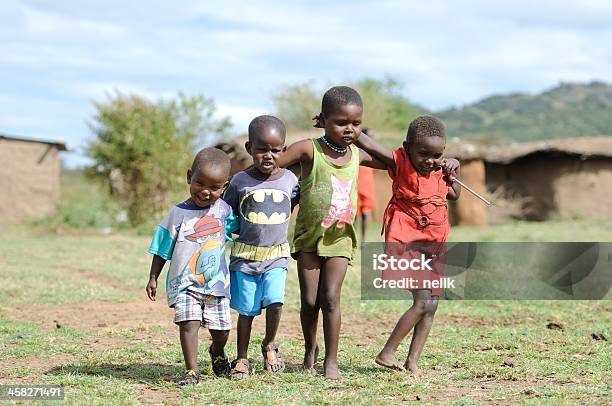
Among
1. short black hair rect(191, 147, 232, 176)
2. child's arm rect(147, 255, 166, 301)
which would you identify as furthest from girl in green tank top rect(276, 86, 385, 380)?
child's arm rect(147, 255, 166, 301)

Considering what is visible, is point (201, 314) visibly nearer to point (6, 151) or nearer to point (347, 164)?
point (347, 164)

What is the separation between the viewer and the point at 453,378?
496cm

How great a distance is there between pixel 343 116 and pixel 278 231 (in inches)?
29.8

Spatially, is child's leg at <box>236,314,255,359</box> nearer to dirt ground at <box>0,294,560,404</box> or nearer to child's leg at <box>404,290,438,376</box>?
dirt ground at <box>0,294,560,404</box>

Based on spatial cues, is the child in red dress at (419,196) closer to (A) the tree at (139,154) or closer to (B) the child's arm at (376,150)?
(B) the child's arm at (376,150)

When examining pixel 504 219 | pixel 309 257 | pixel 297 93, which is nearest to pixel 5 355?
pixel 309 257

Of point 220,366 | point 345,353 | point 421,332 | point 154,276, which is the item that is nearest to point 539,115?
point 345,353

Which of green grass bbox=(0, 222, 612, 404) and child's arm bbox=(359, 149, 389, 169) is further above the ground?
child's arm bbox=(359, 149, 389, 169)

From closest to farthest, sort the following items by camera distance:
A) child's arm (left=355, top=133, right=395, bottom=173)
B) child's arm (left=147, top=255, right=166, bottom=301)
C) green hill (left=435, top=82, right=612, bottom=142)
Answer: child's arm (left=147, top=255, right=166, bottom=301) → child's arm (left=355, top=133, right=395, bottom=173) → green hill (left=435, top=82, right=612, bottom=142)

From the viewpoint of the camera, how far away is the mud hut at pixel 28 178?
2025cm

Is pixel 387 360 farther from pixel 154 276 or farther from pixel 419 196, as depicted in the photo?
pixel 154 276

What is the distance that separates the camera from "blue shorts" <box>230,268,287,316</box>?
16.4 feet

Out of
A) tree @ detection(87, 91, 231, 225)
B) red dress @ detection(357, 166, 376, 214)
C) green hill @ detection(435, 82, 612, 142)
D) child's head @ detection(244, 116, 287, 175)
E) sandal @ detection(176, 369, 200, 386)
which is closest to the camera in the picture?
sandal @ detection(176, 369, 200, 386)

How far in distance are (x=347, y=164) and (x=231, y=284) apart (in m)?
0.97
